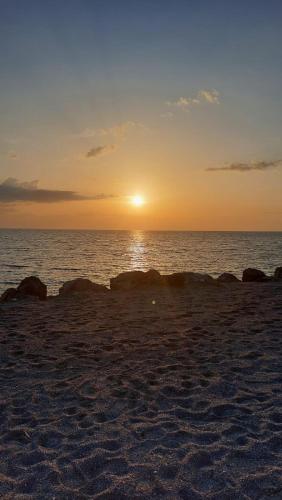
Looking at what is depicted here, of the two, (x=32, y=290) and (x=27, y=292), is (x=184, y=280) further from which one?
(x=27, y=292)

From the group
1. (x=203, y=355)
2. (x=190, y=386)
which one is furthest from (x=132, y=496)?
(x=203, y=355)

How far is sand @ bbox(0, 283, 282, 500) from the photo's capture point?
5.11 m

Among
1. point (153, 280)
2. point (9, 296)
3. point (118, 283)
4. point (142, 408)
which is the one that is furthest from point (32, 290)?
point (142, 408)

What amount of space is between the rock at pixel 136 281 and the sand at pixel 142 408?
7.36 m

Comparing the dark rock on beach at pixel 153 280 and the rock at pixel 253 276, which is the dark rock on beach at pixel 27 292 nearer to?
the dark rock on beach at pixel 153 280

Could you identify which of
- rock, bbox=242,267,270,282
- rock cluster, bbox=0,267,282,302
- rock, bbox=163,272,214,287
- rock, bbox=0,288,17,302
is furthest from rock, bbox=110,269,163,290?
rock, bbox=242,267,270,282

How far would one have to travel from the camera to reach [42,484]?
5055 mm

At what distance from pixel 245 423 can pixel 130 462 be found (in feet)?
6.92

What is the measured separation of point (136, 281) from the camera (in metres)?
21.8

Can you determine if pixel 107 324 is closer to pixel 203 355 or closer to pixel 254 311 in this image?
pixel 203 355

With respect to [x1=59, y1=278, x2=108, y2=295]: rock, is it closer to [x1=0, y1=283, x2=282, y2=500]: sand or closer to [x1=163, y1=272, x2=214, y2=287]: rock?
[x1=163, y1=272, x2=214, y2=287]: rock

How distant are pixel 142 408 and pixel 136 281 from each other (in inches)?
578

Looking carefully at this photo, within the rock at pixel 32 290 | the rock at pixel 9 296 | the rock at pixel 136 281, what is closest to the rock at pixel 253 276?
A: the rock at pixel 136 281

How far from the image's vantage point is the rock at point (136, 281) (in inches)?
837
